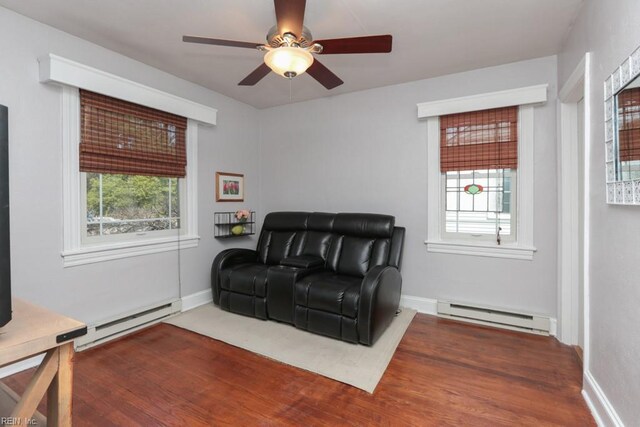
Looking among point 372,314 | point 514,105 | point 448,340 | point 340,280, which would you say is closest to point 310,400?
point 372,314

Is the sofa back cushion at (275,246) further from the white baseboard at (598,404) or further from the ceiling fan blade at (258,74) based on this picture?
the white baseboard at (598,404)

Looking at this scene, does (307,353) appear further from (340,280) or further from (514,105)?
(514,105)

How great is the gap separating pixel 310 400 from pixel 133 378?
1247 millimetres

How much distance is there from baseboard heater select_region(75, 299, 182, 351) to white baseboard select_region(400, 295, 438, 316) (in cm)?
247

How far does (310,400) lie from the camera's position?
74.0 inches

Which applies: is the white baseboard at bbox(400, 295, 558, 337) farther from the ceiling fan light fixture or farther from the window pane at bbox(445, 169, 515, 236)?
the ceiling fan light fixture

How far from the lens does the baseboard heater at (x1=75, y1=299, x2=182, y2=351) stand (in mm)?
2494

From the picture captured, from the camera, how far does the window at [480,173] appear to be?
2916 mm

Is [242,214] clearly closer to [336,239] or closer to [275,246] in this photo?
[275,246]

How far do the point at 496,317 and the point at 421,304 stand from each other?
0.72 m

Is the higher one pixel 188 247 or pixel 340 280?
pixel 188 247

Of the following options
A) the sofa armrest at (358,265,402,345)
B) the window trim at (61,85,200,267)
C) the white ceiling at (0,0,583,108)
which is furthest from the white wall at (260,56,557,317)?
the window trim at (61,85,200,267)

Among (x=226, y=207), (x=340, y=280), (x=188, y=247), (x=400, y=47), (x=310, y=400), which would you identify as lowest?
(x=310, y=400)

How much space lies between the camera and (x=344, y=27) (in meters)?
2.28
